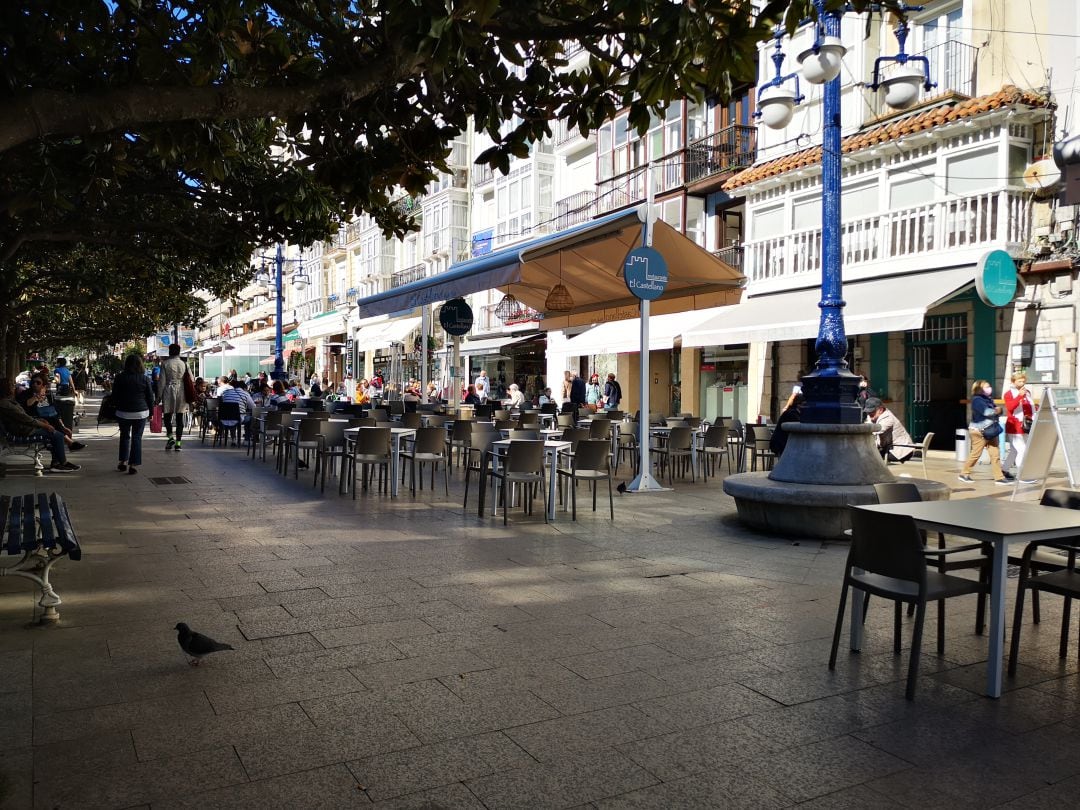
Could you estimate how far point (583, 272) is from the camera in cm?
1330

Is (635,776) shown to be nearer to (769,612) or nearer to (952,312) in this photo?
(769,612)

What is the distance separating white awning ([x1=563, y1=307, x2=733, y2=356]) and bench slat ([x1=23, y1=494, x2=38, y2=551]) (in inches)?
624

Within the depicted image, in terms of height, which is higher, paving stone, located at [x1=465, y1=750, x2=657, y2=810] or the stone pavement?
the stone pavement

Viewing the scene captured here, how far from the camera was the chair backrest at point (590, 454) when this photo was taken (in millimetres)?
9086

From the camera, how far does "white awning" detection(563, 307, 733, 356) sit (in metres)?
20.7

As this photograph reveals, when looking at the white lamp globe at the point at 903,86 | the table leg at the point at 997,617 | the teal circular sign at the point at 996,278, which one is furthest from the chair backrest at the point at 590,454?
the teal circular sign at the point at 996,278

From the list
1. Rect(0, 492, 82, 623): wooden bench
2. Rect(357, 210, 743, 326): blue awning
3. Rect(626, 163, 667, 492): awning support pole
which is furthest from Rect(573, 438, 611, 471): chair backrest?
Rect(0, 492, 82, 623): wooden bench

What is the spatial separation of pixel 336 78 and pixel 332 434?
25.1 feet

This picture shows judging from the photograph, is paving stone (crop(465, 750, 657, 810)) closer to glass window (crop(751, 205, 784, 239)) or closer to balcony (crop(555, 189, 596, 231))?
glass window (crop(751, 205, 784, 239))

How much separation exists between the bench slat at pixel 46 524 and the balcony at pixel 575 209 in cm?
2330

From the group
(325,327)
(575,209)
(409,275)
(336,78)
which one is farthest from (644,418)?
(325,327)

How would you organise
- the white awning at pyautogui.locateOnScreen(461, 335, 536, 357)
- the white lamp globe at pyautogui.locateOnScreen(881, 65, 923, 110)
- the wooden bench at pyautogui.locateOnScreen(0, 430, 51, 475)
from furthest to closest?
the white awning at pyautogui.locateOnScreen(461, 335, 536, 357), the wooden bench at pyautogui.locateOnScreen(0, 430, 51, 475), the white lamp globe at pyautogui.locateOnScreen(881, 65, 923, 110)

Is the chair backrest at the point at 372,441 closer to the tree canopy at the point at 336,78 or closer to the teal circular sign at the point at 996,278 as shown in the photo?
the tree canopy at the point at 336,78

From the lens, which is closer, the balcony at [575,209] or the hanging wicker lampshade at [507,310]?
the balcony at [575,209]
